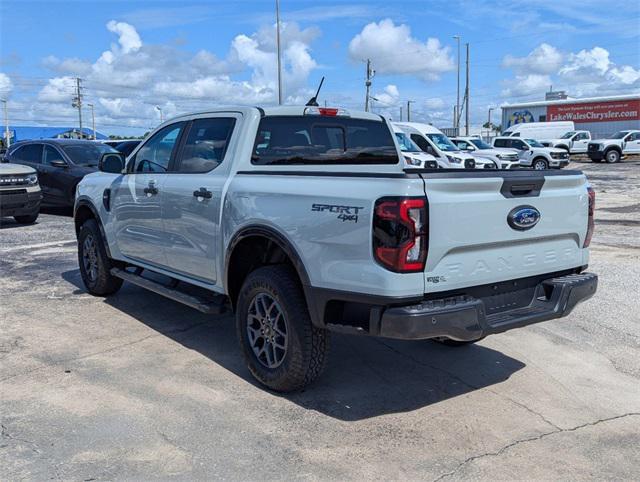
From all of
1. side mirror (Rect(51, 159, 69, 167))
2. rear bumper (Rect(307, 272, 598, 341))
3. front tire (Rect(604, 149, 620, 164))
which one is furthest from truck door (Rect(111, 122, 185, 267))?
front tire (Rect(604, 149, 620, 164))

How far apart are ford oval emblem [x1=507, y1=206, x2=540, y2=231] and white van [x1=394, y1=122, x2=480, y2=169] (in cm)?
1413

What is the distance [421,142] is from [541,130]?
29.5 meters

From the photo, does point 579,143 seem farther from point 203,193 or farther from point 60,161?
point 203,193

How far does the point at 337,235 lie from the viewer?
3.69 meters

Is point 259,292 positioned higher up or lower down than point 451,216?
lower down

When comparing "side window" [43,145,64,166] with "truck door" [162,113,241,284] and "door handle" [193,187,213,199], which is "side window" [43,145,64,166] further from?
"door handle" [193,187,213,199]

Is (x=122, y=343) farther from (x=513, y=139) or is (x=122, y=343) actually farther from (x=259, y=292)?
(x=513, y=139)

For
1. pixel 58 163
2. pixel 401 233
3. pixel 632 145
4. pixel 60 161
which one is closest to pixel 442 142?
pixel 60 161

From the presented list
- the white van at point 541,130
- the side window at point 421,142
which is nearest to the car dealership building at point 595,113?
the white van at point 541,130

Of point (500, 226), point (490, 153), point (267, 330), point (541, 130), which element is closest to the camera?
point (500, 226)

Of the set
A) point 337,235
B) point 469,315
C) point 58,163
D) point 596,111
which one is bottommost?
point 469,315

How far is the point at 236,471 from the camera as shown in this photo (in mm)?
3338

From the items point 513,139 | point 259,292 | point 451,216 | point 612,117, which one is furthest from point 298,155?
point 612,117

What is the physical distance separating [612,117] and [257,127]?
50.1 meters
